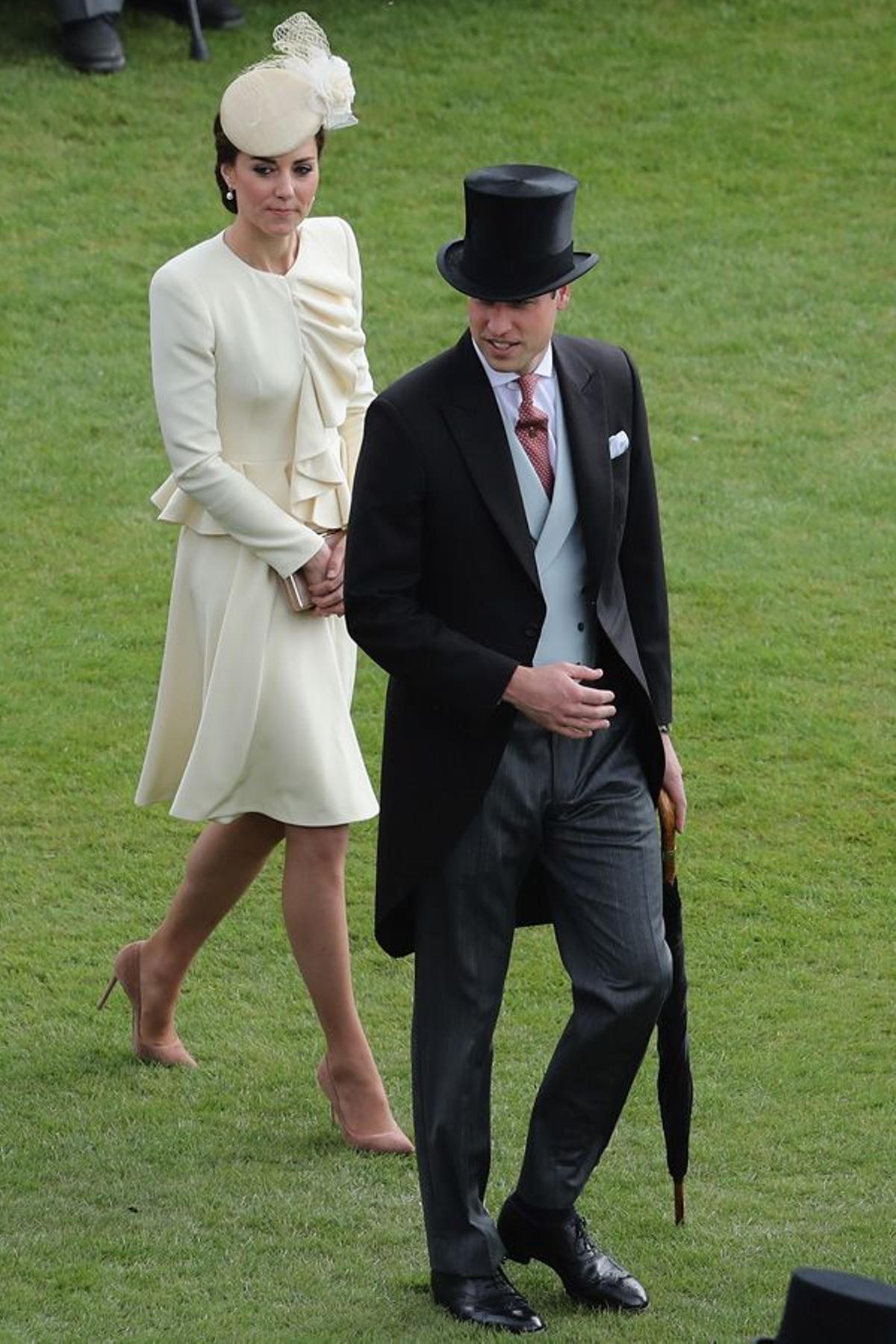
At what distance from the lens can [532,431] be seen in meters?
4.32

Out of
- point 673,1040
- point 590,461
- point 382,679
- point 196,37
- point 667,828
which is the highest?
point 590,461

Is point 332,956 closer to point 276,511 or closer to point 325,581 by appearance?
point 325,581

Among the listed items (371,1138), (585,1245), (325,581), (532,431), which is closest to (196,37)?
(325,581)

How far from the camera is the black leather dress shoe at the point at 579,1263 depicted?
4406mm

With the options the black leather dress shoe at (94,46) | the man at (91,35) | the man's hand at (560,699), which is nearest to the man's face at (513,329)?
the man's hand at (560,699)

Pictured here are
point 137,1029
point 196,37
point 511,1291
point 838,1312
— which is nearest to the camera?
point 838,1312

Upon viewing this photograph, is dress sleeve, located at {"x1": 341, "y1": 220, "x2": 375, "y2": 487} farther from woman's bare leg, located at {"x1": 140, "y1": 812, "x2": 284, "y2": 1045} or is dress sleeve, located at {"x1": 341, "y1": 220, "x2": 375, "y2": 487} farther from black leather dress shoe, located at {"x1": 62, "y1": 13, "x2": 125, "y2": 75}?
black leather dress shoe, located at {"x1": 62, "y1": 13, "x2": 125, "y2": 75}

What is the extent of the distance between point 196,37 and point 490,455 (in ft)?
28.5

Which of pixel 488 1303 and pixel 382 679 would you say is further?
pixel 382 679

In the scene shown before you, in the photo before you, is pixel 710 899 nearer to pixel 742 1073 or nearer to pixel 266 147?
pixel 742 1073

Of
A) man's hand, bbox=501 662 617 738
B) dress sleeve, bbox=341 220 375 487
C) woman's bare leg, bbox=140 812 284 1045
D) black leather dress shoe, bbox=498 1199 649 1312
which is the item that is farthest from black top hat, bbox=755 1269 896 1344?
dress sleeve, bbox=341 220 375 487

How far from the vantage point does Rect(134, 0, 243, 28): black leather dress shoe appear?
12.6 m

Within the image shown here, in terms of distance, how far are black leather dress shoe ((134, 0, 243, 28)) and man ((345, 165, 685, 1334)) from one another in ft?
28.6

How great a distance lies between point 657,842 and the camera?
4441 mm
